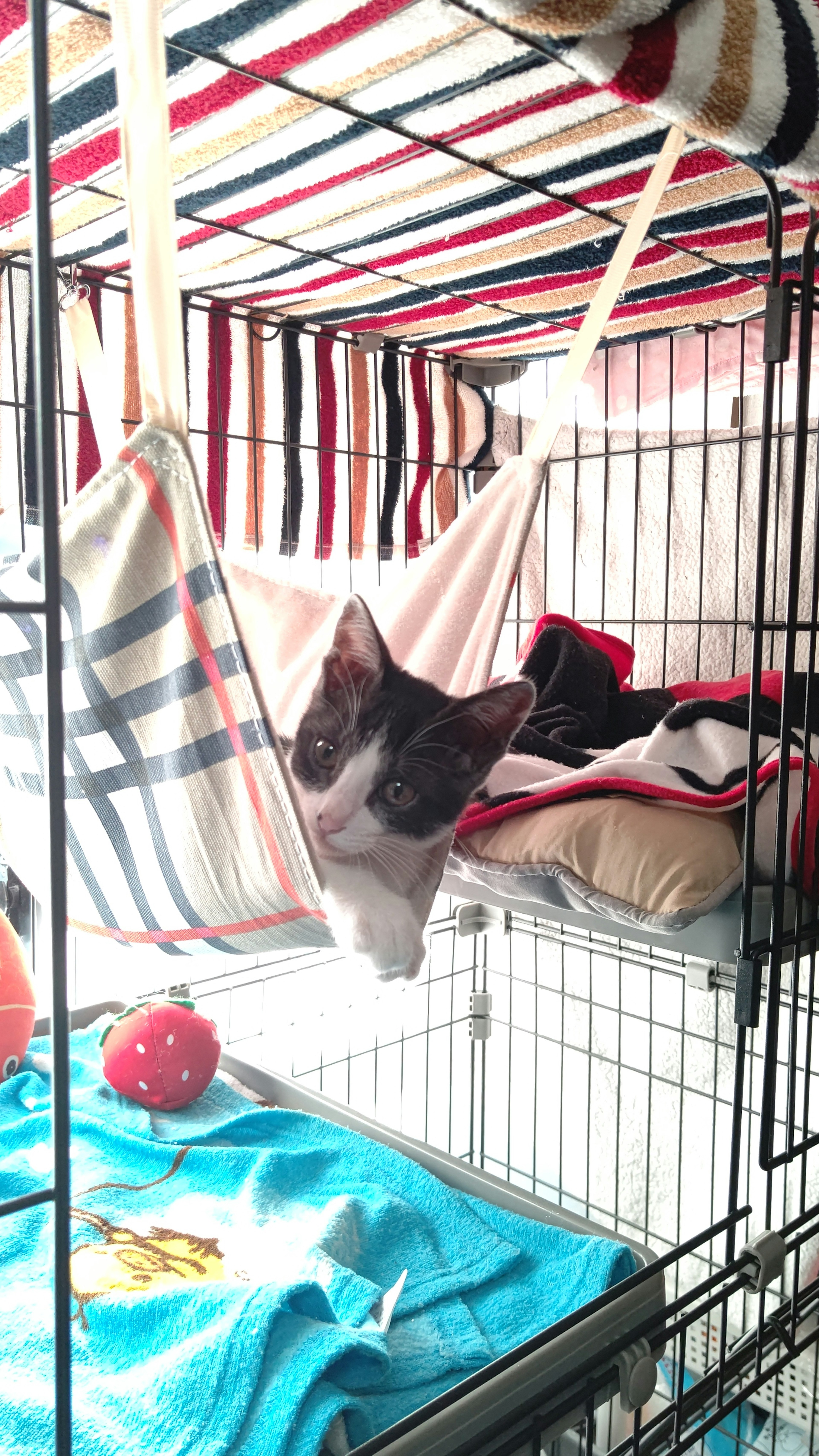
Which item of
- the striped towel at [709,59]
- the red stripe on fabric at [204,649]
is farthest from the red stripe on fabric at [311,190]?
the red stripe on fabric at [204,649]

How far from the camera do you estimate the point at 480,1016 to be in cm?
179

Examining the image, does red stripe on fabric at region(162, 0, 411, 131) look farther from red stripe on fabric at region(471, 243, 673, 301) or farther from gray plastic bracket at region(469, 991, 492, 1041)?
gray plastic bracket at region(469, 991, 492, 1041)

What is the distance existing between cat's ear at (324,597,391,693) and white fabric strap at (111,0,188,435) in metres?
0.31

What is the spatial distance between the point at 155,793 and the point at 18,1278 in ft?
1.87

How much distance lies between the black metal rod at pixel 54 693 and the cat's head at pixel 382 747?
0.39 m

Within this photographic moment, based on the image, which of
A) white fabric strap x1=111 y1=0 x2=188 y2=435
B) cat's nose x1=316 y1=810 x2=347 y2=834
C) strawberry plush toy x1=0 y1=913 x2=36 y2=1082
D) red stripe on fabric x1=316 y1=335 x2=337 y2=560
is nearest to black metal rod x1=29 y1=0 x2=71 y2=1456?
white fabric strap x1=111 y1=0 x2=188 y2=435

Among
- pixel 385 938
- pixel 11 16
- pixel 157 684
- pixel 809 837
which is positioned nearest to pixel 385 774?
pixel 385 938

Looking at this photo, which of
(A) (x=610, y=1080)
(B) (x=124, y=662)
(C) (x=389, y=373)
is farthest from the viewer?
(A) (x=610, y=1080)

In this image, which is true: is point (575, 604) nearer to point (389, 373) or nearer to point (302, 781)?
point (389, 373)

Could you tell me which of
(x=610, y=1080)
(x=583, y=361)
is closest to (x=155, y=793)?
(x=583, y=361)

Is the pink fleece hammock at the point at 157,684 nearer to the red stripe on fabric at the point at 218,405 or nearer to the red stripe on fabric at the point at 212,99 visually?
the red stripe on fabric at the point at 212,99

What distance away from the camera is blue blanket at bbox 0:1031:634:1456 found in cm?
72

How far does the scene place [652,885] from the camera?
749mm

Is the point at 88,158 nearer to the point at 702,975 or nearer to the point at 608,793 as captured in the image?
the point at 608,793
